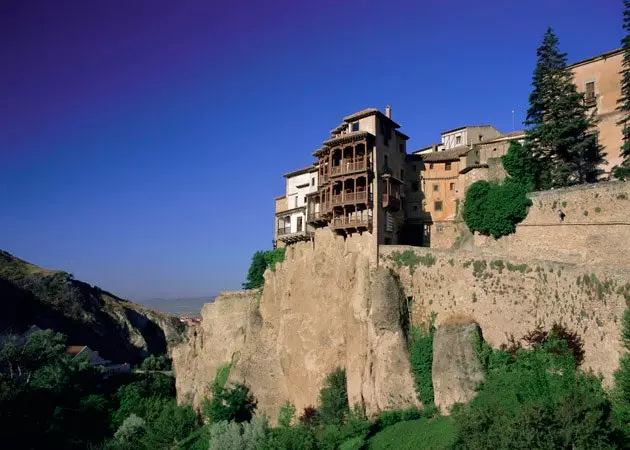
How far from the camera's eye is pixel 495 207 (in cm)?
3725

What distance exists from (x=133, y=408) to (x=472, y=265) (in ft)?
134

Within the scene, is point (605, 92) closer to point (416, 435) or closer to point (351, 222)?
point (351, 222)

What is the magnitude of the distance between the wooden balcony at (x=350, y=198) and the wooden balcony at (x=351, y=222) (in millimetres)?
1177

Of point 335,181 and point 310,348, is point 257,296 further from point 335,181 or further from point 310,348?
point 335,181

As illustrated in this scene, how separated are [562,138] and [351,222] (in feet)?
51.9

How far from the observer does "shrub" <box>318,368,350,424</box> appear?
1462 inches

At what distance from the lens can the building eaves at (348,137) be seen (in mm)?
40141

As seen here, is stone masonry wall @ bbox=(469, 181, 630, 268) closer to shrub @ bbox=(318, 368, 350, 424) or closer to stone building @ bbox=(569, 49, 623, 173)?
stone building @ bbox=(569, 49, 623, 173)

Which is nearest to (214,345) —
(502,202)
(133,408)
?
(133,408)

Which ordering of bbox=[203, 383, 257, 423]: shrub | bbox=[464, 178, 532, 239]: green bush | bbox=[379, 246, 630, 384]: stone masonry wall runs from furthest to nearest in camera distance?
bbox=[203, 383, 257, 423]: shrub, bbox=[464, 178, 532, 239]: green bush, bbox=[379, 246, 630, 384]: stone masonry wall

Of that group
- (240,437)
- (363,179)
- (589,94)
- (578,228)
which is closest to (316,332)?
(240,437)

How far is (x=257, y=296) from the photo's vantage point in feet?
165

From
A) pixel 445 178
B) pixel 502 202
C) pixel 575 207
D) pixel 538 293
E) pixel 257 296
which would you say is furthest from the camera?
pixel 257 296

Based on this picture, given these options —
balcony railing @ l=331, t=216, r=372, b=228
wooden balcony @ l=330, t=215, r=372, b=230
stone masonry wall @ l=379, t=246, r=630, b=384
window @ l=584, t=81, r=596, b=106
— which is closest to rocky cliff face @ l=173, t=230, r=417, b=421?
wooden balcony @ l=330, t=215, r=372, b=230
